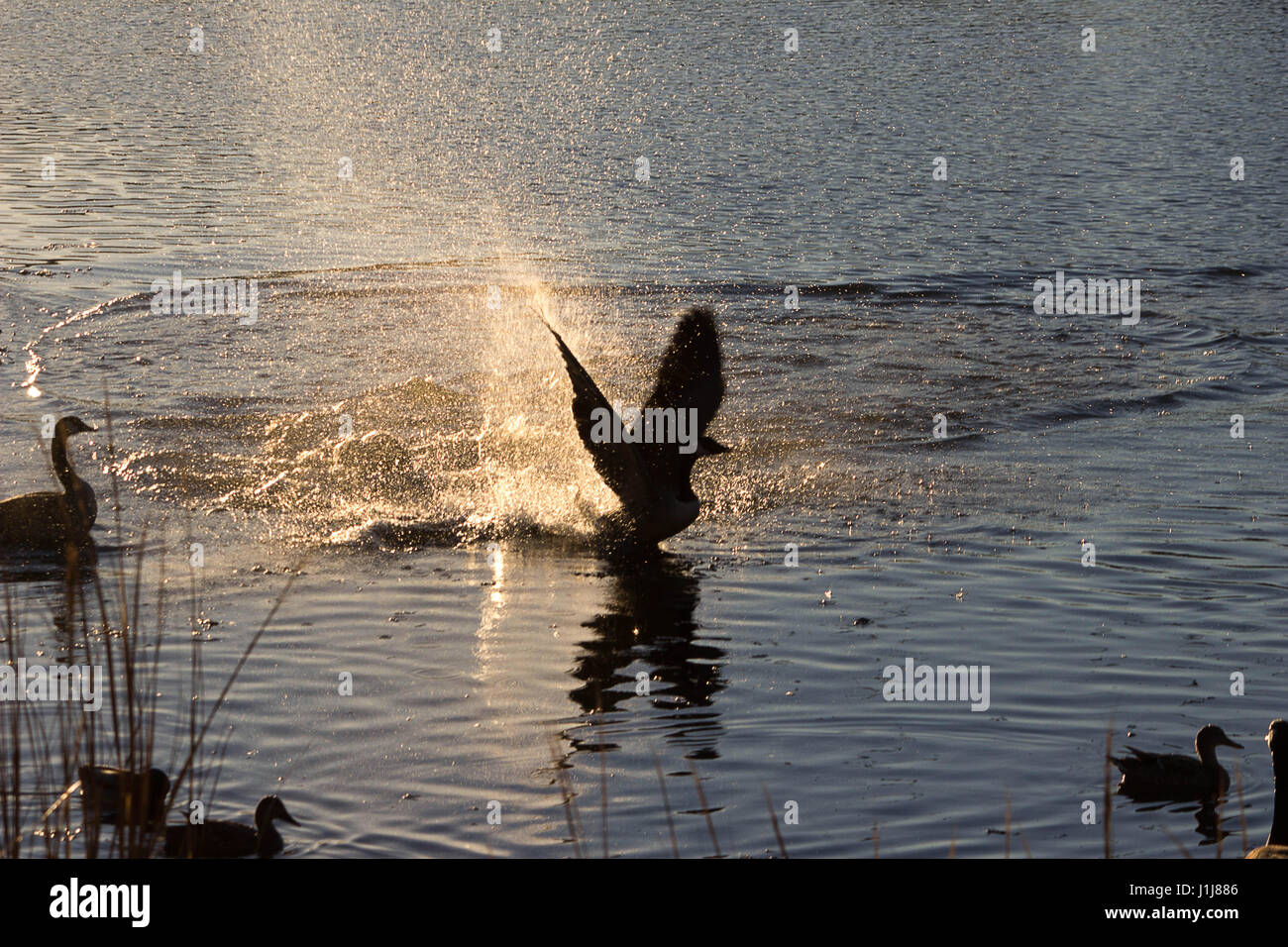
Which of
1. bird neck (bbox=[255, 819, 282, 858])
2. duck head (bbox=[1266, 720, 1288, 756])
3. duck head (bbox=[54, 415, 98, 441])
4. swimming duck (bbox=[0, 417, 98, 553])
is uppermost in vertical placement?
duck head (bbox=[54, 415, 98, 441])

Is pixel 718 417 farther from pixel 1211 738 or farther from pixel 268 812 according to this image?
pixel 268 812

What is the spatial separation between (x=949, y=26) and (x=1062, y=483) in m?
27.4

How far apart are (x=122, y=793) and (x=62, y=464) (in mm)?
6203

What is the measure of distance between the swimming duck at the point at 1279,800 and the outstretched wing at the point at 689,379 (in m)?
4.63

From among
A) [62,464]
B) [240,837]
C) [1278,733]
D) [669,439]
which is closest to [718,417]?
[669,439]

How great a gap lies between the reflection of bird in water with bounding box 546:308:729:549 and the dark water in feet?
1.41

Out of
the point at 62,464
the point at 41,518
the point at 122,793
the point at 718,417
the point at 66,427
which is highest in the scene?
the point at 718,417

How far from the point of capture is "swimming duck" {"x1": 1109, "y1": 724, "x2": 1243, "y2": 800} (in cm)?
716

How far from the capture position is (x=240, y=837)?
628cm

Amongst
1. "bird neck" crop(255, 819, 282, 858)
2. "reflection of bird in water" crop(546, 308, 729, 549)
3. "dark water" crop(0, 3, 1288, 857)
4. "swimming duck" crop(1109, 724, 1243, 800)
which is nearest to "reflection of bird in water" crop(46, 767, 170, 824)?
"bird neck" crop(255, 819, 282, 858)

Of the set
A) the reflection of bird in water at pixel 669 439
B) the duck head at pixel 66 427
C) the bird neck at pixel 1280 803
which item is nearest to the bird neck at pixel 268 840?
the bird neck at pixel 1280 803

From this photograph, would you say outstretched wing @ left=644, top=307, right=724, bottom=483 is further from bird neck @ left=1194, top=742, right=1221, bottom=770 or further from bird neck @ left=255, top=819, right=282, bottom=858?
bird neck @ left=255, top=819, right=282, bottom=858

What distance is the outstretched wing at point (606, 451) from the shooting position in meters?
9.95
